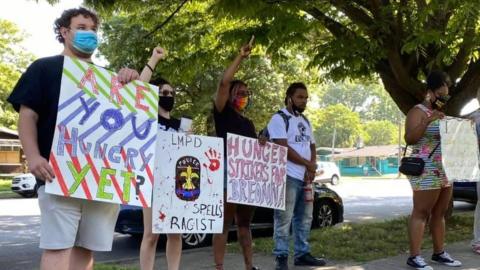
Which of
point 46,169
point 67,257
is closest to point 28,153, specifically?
point 46,169

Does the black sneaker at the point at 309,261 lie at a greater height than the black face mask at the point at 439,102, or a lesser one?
lesser

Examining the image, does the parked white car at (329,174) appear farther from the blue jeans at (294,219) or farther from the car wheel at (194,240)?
the blue jeans at (294,219)

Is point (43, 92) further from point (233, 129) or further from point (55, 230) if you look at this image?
point (233, 129)

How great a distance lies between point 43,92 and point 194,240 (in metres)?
5.34

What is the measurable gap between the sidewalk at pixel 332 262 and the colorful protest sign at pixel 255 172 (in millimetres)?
997

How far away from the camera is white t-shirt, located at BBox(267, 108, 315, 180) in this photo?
19.1ft

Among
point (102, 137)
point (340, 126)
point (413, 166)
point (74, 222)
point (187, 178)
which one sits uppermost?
point (340, 126)

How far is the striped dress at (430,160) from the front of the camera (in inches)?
226

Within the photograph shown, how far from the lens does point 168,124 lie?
4.82 m

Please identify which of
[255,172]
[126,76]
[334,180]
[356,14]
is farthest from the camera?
[334,180]

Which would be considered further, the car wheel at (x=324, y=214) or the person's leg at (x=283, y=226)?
the car wheel at (x=324, y=214)

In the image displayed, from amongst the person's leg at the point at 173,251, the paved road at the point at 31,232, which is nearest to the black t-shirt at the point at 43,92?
the person's leg at the point at 173,251

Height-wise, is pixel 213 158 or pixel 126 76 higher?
pixel 126 76

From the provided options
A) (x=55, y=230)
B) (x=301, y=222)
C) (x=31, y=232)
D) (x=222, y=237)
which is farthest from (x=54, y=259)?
(x=31, y=232)
